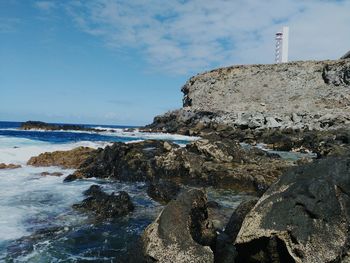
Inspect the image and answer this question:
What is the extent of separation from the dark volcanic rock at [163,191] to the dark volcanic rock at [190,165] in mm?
2291

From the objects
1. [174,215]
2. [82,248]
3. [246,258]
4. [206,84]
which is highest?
[206,84]

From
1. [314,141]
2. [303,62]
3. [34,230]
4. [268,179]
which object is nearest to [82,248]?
[34,230]

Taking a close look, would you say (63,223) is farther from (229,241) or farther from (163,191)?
(229,241)

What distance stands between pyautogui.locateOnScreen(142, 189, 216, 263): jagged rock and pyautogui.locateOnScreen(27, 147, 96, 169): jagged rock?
505 inches

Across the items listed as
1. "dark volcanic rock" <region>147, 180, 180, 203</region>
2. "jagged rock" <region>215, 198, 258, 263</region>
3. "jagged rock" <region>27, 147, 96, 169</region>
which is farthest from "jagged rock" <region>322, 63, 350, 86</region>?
"jagged rock" <region>215, 198, 258, 263</region>

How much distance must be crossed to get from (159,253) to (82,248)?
2.47 meters

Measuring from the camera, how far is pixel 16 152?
21.7 meters

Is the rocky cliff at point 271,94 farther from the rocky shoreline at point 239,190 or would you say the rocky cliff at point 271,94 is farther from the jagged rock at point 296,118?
the rocky shoreline at point 239,190

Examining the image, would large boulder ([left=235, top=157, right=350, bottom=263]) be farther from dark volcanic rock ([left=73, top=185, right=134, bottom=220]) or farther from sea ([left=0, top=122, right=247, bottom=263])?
dark volcanic rock ([left=73, top=185, right=134, bottom=220])

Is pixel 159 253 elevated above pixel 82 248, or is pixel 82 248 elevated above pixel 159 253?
pixel 159 253

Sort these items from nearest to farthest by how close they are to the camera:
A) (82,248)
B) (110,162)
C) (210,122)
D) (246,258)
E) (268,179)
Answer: (246,258) < (82,248) < (268,179) < (110,162) < (210,122)

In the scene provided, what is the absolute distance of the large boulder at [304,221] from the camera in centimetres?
483

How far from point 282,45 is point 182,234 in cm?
6493

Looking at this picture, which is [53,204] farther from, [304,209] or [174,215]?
[304,209]
